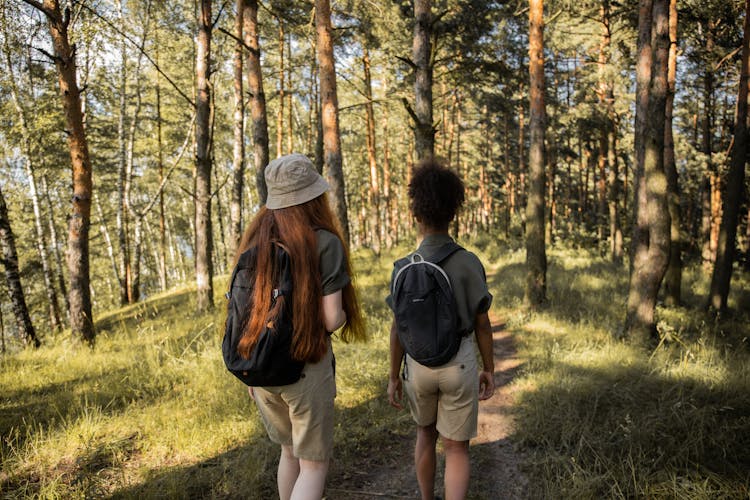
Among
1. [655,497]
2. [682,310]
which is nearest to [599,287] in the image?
[682,310]

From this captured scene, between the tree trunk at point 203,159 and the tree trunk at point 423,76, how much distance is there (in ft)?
16.1

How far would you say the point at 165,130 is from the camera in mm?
18734

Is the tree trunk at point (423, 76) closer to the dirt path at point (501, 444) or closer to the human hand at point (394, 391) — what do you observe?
the dirt path at point (501, 444)

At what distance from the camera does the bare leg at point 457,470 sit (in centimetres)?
241

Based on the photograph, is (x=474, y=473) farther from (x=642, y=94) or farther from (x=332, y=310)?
(x=642, y=94)

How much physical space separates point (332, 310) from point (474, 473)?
7.52 ft

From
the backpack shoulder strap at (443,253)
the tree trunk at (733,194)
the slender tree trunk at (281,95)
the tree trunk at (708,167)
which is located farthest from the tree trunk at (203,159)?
the tree trunk at (708,167)

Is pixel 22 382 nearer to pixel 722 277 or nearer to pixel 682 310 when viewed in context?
pixel 682 310

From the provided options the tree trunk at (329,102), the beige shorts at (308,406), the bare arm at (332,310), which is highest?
the tree trunk at (329,102)

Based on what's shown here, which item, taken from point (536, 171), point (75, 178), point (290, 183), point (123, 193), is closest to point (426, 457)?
point (290, 183)

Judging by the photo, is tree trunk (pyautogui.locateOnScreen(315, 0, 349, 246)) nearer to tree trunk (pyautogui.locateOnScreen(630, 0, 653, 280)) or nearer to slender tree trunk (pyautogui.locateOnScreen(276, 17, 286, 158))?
tree trunk (pyautogui.locateOnScreen(630, 0, 653, 280))

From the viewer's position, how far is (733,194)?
7.83 metres

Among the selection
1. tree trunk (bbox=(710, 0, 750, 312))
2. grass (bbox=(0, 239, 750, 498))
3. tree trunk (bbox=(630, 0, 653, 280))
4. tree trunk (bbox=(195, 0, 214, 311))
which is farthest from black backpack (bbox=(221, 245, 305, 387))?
tree trunk (bbox=(710, 0, 750, 312))

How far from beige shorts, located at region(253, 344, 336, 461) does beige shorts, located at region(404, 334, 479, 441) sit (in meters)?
0.50
